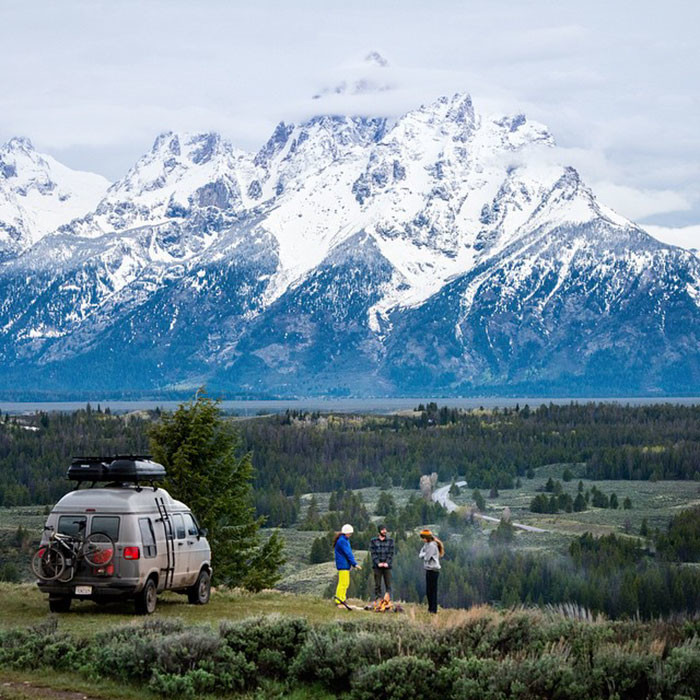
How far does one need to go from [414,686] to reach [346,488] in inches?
5982

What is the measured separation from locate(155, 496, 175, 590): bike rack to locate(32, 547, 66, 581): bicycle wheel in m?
2.51

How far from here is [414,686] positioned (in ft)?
65.0

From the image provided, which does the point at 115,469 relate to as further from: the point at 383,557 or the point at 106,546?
the point at 383,557

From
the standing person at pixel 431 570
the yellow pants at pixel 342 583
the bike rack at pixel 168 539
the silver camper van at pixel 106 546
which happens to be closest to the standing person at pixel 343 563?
the yellow pants at pixel 342 583


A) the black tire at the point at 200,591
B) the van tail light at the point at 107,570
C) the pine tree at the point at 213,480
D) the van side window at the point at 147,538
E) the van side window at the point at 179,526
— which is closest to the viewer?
the van tail light at the point at 107,570

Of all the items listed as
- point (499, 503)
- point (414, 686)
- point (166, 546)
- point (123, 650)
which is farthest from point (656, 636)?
point (499, 503)

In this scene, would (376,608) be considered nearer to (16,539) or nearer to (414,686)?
(414,686)

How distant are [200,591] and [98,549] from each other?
14.6 feet

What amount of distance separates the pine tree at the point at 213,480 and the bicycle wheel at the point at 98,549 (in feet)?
66.7

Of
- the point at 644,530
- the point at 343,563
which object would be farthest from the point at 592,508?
the point at 343,563

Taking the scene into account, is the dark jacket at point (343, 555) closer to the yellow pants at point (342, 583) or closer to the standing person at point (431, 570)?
the yellow pants at point (342, 583)

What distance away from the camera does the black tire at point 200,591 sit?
3072 centimetres

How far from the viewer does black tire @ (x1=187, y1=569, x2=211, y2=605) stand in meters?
30.7

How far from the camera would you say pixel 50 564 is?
1079 inches
